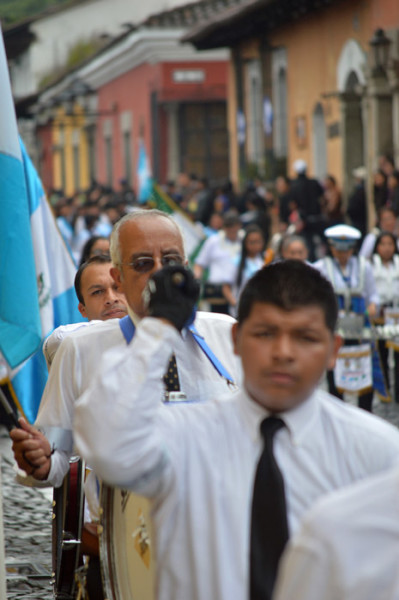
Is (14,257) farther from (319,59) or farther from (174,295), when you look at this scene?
(319,59)

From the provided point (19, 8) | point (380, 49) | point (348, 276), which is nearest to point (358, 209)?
point (380, 49)

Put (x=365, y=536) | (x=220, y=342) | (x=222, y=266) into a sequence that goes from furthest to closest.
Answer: (x=222, y=266) < (x=220, y=342) < (x=365, y=536)

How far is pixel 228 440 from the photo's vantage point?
297cm

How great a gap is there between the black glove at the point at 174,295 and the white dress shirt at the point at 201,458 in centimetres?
5

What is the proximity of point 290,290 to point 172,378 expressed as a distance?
1.07m

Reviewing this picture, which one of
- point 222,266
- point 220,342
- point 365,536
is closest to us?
point 365,536

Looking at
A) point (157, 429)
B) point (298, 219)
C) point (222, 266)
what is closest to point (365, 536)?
point (157, 429)

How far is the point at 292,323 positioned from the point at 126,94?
44.2m

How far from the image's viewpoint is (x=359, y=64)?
76.8 ft

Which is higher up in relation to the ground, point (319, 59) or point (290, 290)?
point (319, 59)

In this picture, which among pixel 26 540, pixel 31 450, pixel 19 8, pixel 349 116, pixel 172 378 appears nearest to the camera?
pixel 31 450

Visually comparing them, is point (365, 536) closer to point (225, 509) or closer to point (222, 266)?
point (225, 509)

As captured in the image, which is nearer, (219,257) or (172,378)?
(172,378)

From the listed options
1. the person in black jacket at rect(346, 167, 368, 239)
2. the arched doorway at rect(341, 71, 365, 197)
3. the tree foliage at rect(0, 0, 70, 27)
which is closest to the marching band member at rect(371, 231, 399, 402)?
the person in black jacket at rect(346, 167, 368, 239)
